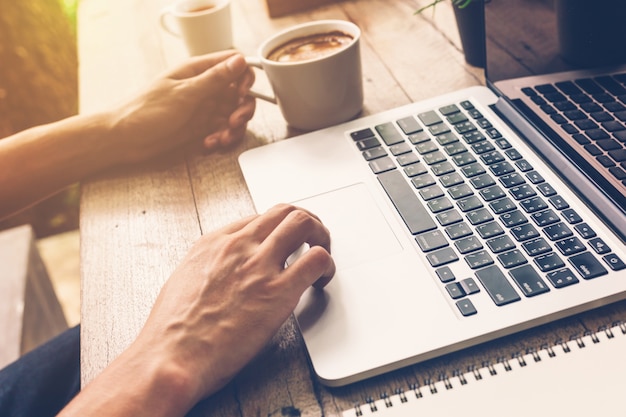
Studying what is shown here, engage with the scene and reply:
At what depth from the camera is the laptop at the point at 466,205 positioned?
0.51 meters

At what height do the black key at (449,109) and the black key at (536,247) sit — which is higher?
the black key at (536,247)

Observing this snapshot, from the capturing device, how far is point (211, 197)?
0.77 metres

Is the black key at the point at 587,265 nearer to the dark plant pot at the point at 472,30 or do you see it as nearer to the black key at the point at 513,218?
the black key at the point at 513,218

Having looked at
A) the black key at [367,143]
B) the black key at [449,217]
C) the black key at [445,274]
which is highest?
the black key at [445,274]

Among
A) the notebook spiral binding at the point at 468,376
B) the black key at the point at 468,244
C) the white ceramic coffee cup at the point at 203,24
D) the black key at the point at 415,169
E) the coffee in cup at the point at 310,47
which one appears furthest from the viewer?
the white ceramic coffee cup at the point at 203,24

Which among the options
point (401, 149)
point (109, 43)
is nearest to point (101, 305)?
point (401, 149)

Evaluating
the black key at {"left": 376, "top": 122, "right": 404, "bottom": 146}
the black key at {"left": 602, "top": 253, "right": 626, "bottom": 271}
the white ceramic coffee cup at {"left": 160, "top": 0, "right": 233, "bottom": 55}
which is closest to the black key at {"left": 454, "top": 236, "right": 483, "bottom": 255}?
the black key at {"left": 602, "top": 253, "right": 626, "bottom": 271}

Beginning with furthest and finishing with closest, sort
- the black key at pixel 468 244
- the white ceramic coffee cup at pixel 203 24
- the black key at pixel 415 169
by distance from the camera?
the white ceramic coffee cup at pixel 203 24 < the black key at pixel 415 169 < the black key at pixel 468 244

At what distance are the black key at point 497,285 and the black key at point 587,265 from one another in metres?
0.06

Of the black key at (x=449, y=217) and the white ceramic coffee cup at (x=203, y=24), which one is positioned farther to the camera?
the white ceramic coffee cup at (x=203, y=24)

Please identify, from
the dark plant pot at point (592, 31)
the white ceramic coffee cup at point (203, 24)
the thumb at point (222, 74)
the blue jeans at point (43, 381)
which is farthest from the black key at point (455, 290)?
the white ceramic coffee cup at point (203, 24)

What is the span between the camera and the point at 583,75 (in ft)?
2.25

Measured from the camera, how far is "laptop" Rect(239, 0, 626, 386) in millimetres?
514

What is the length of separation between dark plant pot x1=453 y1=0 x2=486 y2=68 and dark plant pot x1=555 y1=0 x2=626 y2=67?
0.50 feet
